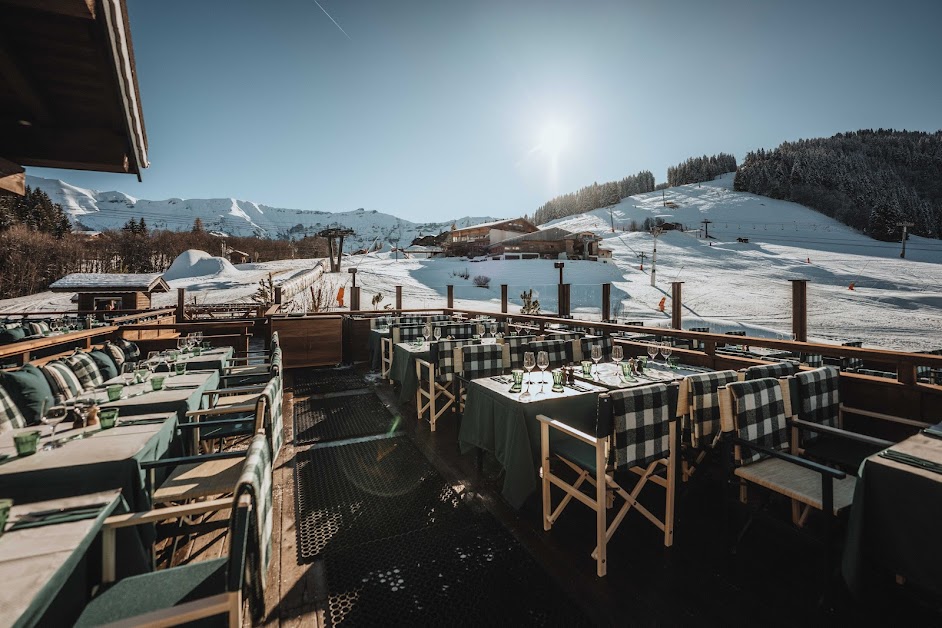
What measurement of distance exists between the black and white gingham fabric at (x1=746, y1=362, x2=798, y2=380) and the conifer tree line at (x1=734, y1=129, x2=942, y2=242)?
75.3 meters

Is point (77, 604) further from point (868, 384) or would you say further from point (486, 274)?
point (486, 274)

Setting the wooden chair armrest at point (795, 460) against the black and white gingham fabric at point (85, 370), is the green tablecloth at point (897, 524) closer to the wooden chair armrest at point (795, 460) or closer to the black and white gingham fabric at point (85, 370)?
the wooden chair armrest at point (795, 460)

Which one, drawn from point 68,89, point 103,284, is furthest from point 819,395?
point 103,284

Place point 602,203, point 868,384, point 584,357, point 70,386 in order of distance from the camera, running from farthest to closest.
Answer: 1. point 602,203
2. point 584,357
3. point 70,386
4. point 868,384

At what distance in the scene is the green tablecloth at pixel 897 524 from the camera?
152cm

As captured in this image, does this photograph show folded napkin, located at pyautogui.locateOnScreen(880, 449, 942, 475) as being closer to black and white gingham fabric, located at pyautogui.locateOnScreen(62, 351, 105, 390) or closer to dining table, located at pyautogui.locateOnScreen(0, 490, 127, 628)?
dining table, located at pyautogui.locateOnScreen(0, 490, 127, 628)

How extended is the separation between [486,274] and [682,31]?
73.6 ft

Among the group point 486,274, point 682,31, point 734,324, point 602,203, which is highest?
point 602,203

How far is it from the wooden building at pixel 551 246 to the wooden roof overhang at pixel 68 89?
35403 millimetres

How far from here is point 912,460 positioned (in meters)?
1.69

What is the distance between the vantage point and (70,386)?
358cm

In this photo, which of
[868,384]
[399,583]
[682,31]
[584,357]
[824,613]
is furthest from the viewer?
[682,31]

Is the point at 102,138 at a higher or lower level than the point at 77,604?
higher

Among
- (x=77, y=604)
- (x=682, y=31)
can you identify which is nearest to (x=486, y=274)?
(x=682, y=31)
